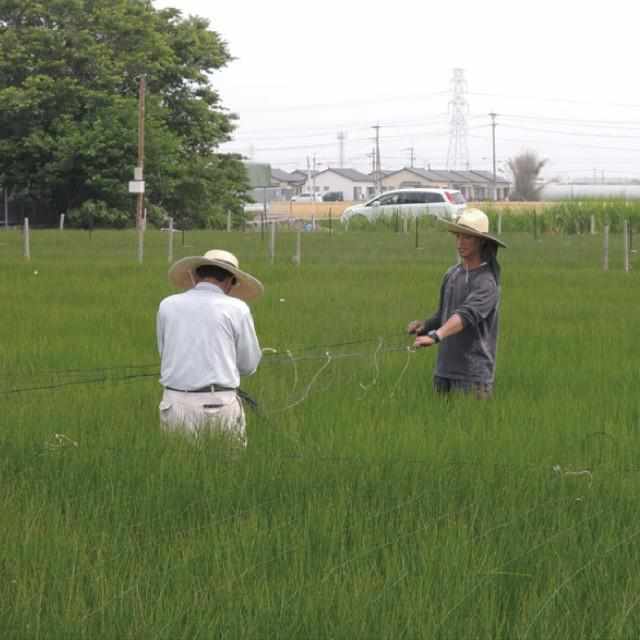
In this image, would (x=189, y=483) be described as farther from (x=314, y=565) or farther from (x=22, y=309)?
(x=22, y=309)

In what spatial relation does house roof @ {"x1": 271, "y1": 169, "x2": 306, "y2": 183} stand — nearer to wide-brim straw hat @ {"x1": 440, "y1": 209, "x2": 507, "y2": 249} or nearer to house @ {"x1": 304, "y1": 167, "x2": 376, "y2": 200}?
house @ {"x1": 304, "y1": 167, "x2": 376, "y2": 200}

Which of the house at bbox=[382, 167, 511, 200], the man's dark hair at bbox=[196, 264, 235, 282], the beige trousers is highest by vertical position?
the house at bbox=[382, 167, 511, 200]

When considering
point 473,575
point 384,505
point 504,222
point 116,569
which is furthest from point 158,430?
point 504,222

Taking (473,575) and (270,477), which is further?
(270,477)

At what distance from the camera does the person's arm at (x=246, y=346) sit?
6.11 m

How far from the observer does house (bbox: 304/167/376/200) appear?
120m

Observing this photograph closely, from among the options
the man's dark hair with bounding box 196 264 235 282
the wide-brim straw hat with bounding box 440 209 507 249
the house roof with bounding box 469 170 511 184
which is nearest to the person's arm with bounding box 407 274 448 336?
the wide-brim straw hat with bounding box 440 209 507 249

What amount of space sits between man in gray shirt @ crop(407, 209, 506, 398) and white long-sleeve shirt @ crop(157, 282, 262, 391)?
1383mm

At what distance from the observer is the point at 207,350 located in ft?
19.7

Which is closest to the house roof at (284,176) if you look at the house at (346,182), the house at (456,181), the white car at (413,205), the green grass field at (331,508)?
the house at (346,182)

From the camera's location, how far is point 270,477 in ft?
17.9

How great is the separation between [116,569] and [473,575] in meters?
1.16

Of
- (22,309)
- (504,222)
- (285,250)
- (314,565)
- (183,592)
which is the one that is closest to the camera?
(183,592)

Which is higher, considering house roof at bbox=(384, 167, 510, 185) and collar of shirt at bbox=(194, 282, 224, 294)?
house roof at bbox=(384, 167, 510, 185)
